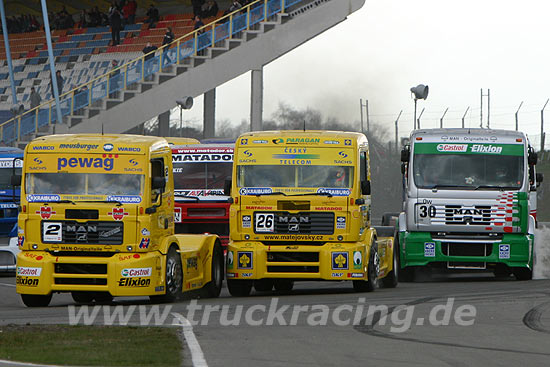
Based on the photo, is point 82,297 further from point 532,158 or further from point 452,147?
point 532,158

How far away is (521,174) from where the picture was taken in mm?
21672

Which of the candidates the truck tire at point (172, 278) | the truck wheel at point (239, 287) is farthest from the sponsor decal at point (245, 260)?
the truck tire at point (172, 278)

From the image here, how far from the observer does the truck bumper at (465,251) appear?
21.9 meters

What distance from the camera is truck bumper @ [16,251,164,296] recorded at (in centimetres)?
1644

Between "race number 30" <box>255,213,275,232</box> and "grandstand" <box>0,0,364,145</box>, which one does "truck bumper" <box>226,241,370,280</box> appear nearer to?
"race number 30" <box>255,213,275,232</box>

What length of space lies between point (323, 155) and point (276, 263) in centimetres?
186

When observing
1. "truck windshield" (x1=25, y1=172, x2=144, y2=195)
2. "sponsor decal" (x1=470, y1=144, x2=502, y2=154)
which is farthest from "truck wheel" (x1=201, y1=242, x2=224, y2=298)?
"sponsor decal" (x1=470, y1=144, x2=502, y2=154)

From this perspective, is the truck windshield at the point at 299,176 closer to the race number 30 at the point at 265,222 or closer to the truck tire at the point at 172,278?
the race number 30 at the point at 265,222

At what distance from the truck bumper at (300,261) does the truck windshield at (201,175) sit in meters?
3.86

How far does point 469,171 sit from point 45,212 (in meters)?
8.55

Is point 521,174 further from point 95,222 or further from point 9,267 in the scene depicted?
point 9,267

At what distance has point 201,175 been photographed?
2233 centimetres

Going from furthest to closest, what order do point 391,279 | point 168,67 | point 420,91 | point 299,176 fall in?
point 168,67 < point 420,91 < point 391,279 < point 299,176

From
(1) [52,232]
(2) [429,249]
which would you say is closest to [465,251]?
(2) [429,249]
